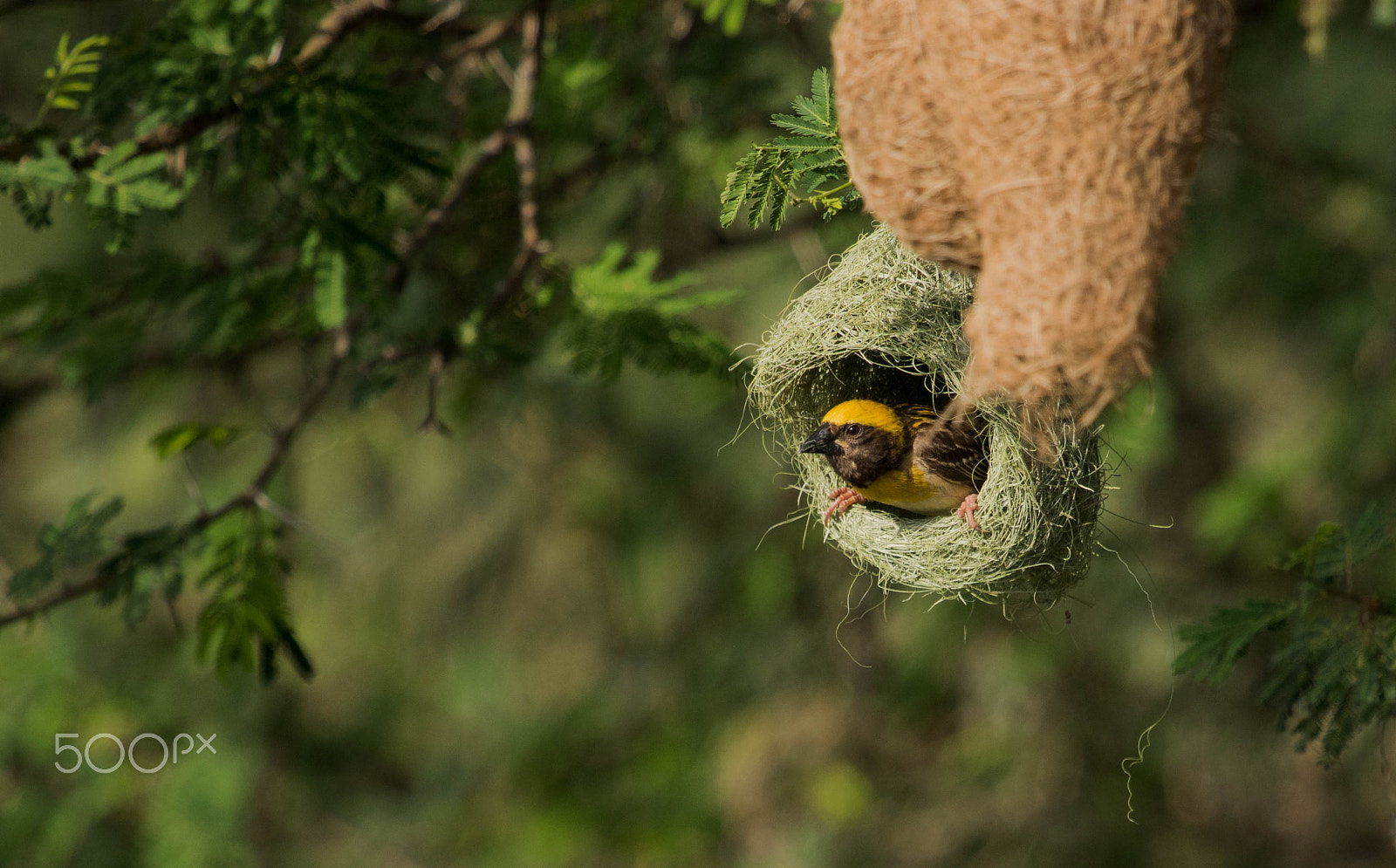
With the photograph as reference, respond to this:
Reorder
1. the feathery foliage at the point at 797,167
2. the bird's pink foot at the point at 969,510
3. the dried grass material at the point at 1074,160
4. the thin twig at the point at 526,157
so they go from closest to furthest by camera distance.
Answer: the dried grass material at the point at 1074,160
the feathery foliage at the point at 797,167
the bird's pink foot at the point at 969,510
the thin twig at the point at 526,157

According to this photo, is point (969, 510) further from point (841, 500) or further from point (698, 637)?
point (698, 637)

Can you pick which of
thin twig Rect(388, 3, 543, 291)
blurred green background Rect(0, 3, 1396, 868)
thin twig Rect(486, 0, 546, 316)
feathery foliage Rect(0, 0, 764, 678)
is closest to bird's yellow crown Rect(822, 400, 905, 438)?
feathery foliage Rect(0, 0, 764, 678)

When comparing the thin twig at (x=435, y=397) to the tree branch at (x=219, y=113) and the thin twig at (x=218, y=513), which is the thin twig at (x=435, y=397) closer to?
the thin twig at (x=218, y=513)

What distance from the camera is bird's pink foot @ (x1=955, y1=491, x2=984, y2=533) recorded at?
222cm

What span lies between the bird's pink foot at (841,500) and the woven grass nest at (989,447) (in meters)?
0.11

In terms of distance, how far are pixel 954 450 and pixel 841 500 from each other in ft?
0.99

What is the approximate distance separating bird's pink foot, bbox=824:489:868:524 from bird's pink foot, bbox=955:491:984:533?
0.30 metres

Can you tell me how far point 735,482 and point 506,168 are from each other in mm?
2863

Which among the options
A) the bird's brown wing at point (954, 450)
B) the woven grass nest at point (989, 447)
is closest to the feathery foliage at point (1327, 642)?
the woven grass nest at point (989, 447)

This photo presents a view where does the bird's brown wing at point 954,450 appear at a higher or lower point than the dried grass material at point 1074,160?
lower

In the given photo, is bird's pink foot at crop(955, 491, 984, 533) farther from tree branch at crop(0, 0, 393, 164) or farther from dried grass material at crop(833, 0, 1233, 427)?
tree branch at crop(0, 0, 393, 164)

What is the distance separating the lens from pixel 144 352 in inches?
157

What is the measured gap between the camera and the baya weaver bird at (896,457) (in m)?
2.39

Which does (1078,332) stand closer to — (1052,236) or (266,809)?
(1052,236)
